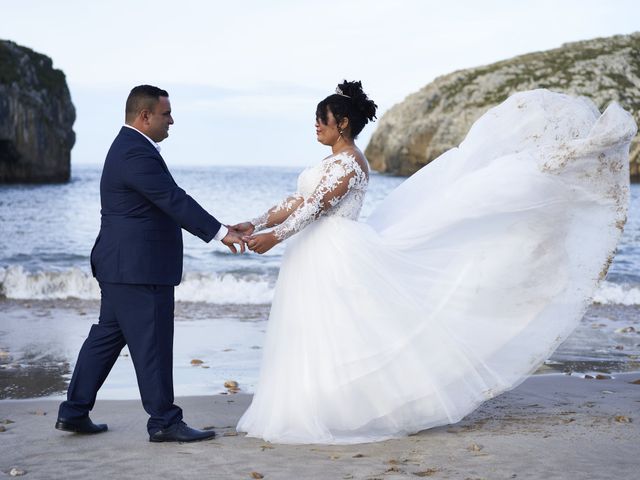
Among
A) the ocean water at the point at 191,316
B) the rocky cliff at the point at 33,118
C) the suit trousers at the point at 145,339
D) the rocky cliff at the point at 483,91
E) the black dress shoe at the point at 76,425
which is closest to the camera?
the suit trousers at the point at 145,339

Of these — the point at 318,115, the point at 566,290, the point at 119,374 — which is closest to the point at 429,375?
the point at 566,290

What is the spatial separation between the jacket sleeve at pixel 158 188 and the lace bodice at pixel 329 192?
0.59 meters

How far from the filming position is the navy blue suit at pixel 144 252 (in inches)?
200

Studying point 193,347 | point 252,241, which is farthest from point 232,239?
point 193,347

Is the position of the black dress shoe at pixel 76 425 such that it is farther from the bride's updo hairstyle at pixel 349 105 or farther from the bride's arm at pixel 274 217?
the bride's updo hairstyle at pixel 349 105

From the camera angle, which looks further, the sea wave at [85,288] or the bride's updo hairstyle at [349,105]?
the sea wave at [85,288]

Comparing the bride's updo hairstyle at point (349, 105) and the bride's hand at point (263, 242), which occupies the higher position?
the bride's updo hairstyle at point (349, 105)

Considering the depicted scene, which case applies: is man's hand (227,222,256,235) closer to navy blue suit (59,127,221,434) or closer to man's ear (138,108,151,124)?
navy blue suit (59,127,221,434)

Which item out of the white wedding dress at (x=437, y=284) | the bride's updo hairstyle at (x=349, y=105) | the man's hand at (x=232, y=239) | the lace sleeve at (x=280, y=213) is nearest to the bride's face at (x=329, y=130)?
the bride's updo hairstyle at (x=349, y=105)

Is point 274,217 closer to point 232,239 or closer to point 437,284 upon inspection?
point 232,239

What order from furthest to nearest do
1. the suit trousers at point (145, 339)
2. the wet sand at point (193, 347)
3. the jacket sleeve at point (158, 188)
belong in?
the wet sand at point (193, 347) → the suit trousers at point (145, 339) → the jacket sleeve at point (158, 188)

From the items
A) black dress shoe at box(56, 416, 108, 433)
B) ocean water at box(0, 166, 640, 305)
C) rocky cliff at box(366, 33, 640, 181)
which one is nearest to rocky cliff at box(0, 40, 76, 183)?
ocean water at box(0, 166, 640, 305)

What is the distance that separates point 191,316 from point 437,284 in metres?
6.98

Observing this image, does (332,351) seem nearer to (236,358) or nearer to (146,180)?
(146,180)
